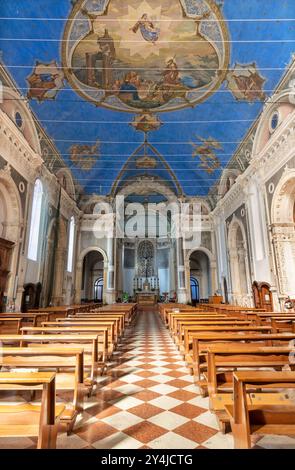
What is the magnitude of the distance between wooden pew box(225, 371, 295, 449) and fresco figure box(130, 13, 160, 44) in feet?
38.7

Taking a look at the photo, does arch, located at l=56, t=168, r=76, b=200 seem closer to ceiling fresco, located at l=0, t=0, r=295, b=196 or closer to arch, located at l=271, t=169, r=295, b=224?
ceiling fresco, located at l=0, t=0, r=295, b=196

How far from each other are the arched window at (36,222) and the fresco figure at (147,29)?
7.53 meters

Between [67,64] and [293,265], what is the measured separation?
12171mm

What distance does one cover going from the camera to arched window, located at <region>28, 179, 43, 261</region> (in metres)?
11.9

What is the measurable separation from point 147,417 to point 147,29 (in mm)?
12082

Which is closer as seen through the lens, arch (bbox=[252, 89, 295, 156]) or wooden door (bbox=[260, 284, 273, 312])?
arch (bbox=[252, 89, 295, 156])

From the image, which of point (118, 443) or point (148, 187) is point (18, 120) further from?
point (148, 187)

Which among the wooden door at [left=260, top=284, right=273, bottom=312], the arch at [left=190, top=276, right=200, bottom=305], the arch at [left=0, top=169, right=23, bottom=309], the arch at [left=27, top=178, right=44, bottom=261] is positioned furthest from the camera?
the arch at [left=190, top=276, right=200, bottom=305]

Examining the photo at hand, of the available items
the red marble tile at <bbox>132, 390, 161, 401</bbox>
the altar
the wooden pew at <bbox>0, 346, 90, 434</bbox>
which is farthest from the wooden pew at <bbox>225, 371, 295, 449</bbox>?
the altar

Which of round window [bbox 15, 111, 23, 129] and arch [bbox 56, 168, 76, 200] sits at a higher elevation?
arch [bbox 56, 168, 76, 200]

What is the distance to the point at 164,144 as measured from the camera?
16844mm

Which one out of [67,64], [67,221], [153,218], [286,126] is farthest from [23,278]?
[153,218]
